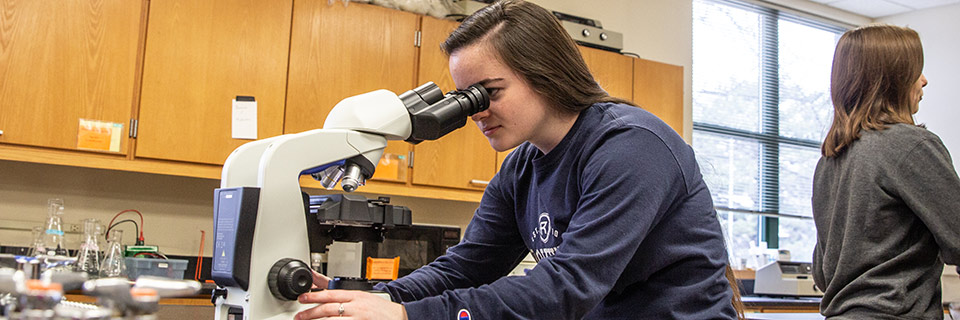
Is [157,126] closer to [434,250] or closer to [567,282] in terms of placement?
[434,250]

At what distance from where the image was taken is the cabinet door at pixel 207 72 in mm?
2840

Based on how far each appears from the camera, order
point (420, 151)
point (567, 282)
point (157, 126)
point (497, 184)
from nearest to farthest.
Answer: point (567, 282), point (497, 184), point (157, 126), point (420, 151)

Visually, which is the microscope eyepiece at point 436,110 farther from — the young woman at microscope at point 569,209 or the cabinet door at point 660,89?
the cabinet door at point 660,89

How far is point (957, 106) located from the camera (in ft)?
16.8

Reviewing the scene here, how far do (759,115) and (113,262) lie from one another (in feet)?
12.9

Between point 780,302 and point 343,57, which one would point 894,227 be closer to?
point 343,57

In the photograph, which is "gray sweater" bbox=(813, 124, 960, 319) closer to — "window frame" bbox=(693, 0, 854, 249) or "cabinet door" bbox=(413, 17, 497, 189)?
"cabinet door" bbox=(413, 17, 497, 189)

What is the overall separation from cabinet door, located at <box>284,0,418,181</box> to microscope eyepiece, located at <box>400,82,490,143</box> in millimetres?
2072

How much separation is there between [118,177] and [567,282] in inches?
107

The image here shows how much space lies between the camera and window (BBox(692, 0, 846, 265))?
15.7 feet

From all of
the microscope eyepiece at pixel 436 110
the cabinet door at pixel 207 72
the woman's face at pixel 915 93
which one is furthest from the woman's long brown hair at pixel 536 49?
the cabinet door at pixel 207 72

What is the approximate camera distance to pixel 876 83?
5.12 feet

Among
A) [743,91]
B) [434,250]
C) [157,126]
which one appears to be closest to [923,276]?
[434,250]

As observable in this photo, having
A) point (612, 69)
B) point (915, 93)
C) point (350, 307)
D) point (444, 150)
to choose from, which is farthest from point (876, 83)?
point (612, 69)
